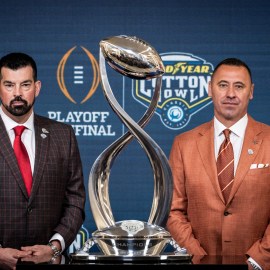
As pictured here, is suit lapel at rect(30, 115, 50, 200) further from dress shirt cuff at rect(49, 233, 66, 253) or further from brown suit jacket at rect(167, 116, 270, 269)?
brown suit jacket at rect(167, 116, 270, 269)

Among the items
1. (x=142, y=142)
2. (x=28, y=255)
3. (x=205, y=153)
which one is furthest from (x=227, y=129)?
(x=28, y=255)

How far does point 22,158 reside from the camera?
400 cm

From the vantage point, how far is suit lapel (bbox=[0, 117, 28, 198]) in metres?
3.93

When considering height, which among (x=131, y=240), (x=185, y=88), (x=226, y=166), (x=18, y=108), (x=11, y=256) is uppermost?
(x=185, y=88)

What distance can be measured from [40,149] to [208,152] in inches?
29.2

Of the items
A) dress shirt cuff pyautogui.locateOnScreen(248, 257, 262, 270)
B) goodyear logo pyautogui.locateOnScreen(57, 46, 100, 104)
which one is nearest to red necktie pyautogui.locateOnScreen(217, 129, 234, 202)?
dress shirt cuff pyautogui.locateOnScreen(248, 257, 262, 270)

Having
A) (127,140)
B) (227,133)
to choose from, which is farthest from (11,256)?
(227,133)

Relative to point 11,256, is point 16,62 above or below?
above

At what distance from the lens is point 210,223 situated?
13.3 feet

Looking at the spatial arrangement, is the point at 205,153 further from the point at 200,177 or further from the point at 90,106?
the point at 90,106

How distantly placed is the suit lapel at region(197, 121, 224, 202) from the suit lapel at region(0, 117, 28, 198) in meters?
0.80

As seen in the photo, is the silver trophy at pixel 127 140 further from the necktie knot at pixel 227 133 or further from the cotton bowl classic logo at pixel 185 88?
the cotton bowl classic logo at pixel 185 88

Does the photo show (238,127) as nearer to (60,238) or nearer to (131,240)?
(60,238)

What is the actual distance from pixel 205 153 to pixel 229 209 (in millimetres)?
279
